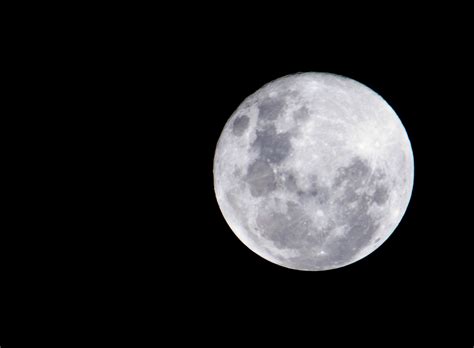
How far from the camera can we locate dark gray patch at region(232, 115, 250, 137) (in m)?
4.38

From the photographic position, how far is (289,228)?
419cm

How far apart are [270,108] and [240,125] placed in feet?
1.06

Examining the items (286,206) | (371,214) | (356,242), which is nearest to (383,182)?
(371,214)

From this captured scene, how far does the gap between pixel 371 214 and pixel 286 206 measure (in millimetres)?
754

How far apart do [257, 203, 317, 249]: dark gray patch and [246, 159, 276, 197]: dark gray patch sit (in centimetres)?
21

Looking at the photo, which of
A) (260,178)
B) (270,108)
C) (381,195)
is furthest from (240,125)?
(381,195)

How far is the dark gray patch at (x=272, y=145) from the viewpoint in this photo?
4.06m

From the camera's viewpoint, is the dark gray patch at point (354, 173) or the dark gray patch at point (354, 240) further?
the dark gray patch at point (354, 240)

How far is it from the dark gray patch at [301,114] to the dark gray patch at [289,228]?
725mm

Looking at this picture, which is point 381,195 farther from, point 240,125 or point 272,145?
point 240,125

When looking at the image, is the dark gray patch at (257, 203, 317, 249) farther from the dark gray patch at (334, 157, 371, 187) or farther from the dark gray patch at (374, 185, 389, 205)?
the dark gray patch at (374, 185, 389, 205)

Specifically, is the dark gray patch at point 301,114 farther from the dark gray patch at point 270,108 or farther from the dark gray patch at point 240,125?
the dark gray patch at point 240,125

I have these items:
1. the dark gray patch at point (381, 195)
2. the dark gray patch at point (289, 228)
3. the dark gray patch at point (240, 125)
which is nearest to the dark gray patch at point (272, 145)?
Result: the dark gray patch at point (240, 125)

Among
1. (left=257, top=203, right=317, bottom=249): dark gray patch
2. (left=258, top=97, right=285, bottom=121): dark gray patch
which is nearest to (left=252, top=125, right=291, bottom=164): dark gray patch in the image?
(left=258, top=97, right=285, bottom=121): dark gray patch
